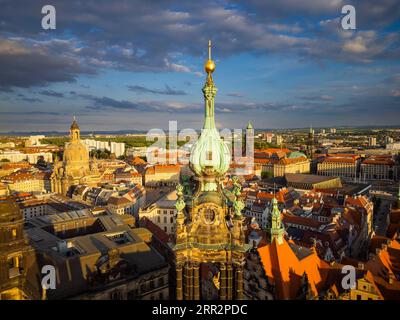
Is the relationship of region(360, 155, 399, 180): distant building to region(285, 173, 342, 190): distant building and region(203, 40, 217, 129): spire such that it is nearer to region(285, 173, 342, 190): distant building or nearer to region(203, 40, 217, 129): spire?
region(285, 173, 342, 190): distant building

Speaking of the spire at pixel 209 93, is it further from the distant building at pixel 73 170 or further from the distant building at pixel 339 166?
the distant building at pixel 339 166

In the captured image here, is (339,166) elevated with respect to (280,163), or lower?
lower

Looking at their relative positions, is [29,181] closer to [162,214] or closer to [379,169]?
[162,214]

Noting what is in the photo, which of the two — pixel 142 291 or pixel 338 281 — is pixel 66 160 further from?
pixel 338 281

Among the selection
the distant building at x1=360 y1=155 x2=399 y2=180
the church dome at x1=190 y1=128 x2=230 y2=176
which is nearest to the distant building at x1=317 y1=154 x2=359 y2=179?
the distant building at x1=360 y1=155 x2=399 y2=180

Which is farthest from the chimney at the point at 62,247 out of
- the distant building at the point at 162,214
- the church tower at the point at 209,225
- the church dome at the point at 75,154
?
the church dome at the point at 75,154

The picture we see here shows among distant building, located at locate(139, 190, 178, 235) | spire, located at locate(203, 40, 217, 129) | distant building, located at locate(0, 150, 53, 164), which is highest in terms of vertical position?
spire, located at locate(203, 40, 217, 129)

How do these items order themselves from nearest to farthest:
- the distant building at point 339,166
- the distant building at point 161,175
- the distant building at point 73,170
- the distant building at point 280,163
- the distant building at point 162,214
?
the distant building at point 162,214 < the distant building at point 73,170 < the distant building at point 161,175 < the distant building at point 280,163 < the distant building at point 339,166

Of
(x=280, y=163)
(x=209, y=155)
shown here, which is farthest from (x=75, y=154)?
(x=209, y=155)
